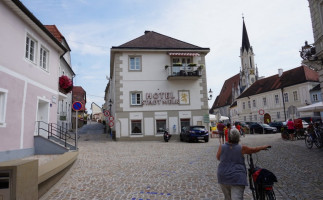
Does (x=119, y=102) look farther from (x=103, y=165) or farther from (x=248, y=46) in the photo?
(x=248, y=46)

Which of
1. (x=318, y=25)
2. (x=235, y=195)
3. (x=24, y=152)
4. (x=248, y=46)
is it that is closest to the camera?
(x=235, y=195)

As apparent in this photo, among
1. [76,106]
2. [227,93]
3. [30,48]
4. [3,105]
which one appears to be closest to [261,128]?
[76,106]

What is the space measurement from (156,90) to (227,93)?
6669cm

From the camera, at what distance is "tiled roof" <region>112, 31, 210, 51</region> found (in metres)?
25.8

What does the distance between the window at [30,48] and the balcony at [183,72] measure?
48.0 feet

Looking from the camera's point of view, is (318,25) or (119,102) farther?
(119,102)

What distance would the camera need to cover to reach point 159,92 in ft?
82.3

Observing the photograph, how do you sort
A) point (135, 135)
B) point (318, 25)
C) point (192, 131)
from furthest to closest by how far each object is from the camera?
1. point (135, 135)
2. point (192, 131)
3. point (318, 25)

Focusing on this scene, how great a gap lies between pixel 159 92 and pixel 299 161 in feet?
54.1

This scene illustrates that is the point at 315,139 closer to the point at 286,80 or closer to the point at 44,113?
the point at 44,113

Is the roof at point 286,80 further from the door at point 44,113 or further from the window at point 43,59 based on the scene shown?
the door at point 44,113

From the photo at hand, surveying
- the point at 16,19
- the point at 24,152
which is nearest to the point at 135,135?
the point at 24,152

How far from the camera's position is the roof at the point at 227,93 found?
83.1m

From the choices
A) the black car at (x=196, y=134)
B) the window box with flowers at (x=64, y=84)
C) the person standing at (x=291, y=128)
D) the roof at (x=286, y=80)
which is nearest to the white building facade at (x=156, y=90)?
the black car at (x=196, y=134)
